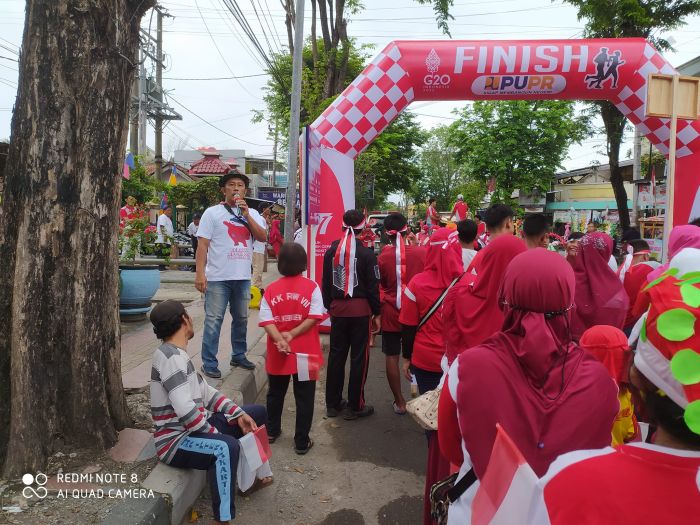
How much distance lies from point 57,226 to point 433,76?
613cm

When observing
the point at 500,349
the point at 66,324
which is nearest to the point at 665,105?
the point at 500,349

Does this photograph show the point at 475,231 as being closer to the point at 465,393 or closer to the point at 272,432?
the point at 272,432

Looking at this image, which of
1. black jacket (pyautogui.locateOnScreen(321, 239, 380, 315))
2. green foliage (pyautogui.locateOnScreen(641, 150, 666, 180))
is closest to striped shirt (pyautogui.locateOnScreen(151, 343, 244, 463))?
black jacket (pyautogui.locateOnScreen(321, 239, 380, 315))

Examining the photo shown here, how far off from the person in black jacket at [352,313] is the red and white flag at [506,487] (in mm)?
3070

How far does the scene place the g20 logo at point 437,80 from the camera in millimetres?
7516

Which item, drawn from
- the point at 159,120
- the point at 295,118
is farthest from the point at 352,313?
the point at 159,120

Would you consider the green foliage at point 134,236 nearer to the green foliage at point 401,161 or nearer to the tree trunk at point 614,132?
the tree trunk at point 614,132

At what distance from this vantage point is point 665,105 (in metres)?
5.36

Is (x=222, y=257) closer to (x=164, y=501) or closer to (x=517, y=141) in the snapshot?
(x=164, y=501)

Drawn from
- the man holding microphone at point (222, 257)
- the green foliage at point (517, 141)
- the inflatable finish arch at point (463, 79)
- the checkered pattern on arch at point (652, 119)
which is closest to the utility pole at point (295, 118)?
the inflatable finish arch at point (463, 79)

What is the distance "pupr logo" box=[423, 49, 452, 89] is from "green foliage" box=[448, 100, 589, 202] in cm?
2001

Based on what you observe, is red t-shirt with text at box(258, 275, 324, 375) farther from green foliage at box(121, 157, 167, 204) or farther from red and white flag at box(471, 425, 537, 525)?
green foliage at box(121, 157, 167, 204)

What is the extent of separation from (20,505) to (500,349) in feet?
8.24

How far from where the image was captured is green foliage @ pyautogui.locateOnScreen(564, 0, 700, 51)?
469 inches
